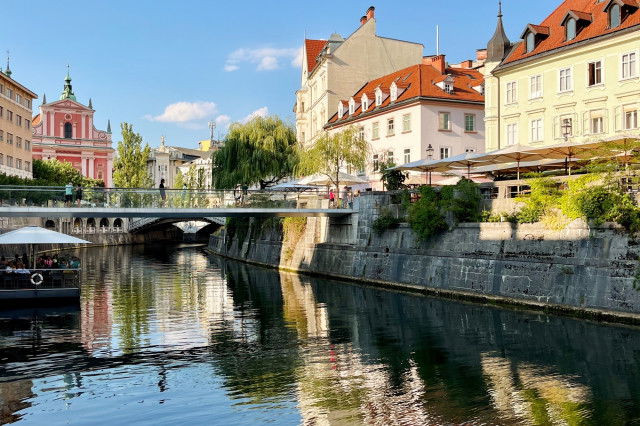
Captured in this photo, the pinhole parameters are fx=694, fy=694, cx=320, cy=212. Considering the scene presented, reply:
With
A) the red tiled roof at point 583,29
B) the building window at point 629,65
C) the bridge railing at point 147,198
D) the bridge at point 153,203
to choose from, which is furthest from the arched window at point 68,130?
the building window at point 629,65

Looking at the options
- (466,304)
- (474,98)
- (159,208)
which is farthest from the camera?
(474,98)

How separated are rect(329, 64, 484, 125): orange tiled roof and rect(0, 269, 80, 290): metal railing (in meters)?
31.3

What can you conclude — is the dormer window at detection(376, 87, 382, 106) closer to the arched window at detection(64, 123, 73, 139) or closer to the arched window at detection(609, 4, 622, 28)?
the arched window at detection(609, 4, 622, 28)

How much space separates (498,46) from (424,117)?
8.21 m

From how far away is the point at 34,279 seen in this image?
3075cm

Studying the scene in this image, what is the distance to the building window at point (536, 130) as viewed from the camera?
42781 mm

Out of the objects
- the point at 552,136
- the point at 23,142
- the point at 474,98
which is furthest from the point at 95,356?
the point at 23,142

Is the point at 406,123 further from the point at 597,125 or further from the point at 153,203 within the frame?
the point at 153,203

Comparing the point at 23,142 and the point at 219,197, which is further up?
the point at 23,142

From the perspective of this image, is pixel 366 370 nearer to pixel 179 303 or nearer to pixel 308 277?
pixel 179 303

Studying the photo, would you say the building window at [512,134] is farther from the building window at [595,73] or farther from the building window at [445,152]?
the building window at [445,152]

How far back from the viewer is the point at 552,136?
137 feet

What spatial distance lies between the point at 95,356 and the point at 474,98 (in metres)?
41.2

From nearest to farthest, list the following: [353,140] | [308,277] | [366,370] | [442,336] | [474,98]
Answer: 1. [366,370]
2. [442,336]
3. [308,277]
4. [353,140]
5. [474,98]
